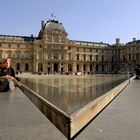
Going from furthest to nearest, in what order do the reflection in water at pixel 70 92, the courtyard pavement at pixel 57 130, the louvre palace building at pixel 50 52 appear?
1. the louvre palace building at pixel 50 52
2. the reflection in water at pixel 70 92
3. the courtyard pavement at pixel 57 130

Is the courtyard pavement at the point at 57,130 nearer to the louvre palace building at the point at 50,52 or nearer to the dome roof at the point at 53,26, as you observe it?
the louvre palace building at the point at 50,52

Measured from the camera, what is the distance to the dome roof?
108125 mm

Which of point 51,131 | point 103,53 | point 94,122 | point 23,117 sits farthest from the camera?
point 103,53

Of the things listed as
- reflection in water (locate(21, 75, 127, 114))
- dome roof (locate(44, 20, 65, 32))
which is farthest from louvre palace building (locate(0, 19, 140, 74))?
reflection in water (locate(21, 75, 127, 114))

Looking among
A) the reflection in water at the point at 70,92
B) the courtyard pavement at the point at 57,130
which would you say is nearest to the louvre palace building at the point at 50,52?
the reflection in water at the point at 70,92

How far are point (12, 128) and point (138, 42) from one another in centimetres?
11666

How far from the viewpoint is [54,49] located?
353ft

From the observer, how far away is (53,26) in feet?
358

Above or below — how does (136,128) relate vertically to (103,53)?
below

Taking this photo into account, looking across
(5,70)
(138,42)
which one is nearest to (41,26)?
(138,42)

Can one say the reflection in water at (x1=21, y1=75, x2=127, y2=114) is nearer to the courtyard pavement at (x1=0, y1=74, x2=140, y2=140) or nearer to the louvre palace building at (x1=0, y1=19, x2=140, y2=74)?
the courtyard pavement at (x1=0, y1=74, x2=140, y2=140)

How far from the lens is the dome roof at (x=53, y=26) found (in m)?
108

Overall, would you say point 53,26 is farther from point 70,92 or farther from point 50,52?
point 70,92

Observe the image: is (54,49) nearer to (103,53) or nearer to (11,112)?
(103,53)
